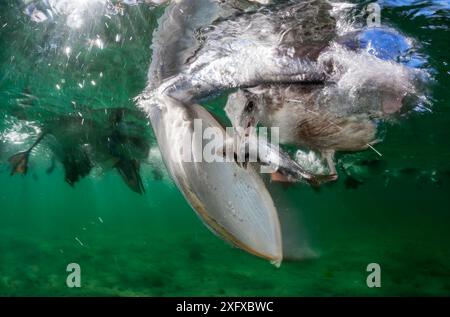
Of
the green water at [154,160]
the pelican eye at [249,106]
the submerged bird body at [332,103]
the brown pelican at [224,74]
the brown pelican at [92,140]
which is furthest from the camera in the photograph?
the brown pelican at [92,140]

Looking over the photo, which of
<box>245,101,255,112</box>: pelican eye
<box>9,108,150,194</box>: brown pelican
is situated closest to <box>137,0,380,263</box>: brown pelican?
<box>245,101,255,112</box>: pelican eye

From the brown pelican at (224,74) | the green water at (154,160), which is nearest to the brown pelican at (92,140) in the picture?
the green water at (154,160)

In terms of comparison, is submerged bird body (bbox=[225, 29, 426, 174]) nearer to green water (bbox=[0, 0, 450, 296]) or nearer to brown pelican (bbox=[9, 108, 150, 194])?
green water (bbox=[0, 0, 450, 296])

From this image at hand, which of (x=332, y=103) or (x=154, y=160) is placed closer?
(x=332, y=103)

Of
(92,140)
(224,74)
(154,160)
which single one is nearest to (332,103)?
(224,74)

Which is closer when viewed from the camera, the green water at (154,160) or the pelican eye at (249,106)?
the pelican eye at (249,106)

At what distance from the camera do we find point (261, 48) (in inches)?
240

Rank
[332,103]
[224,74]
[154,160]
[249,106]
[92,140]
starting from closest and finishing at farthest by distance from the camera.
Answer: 1. [249,106]
2. [332,103]
3. [224,74]
4. [92,140]
5. [154,160]

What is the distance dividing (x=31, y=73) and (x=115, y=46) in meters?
3.32

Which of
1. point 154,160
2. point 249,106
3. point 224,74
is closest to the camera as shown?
point 249,106

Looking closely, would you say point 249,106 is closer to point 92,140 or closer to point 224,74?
point 224,74

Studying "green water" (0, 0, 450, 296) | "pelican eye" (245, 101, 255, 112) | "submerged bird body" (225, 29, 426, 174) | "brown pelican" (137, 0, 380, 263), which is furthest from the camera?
"green water" (0, 0, 450, 296)

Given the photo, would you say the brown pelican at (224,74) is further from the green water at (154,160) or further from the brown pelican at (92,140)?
the brown pelican at (92,140)
